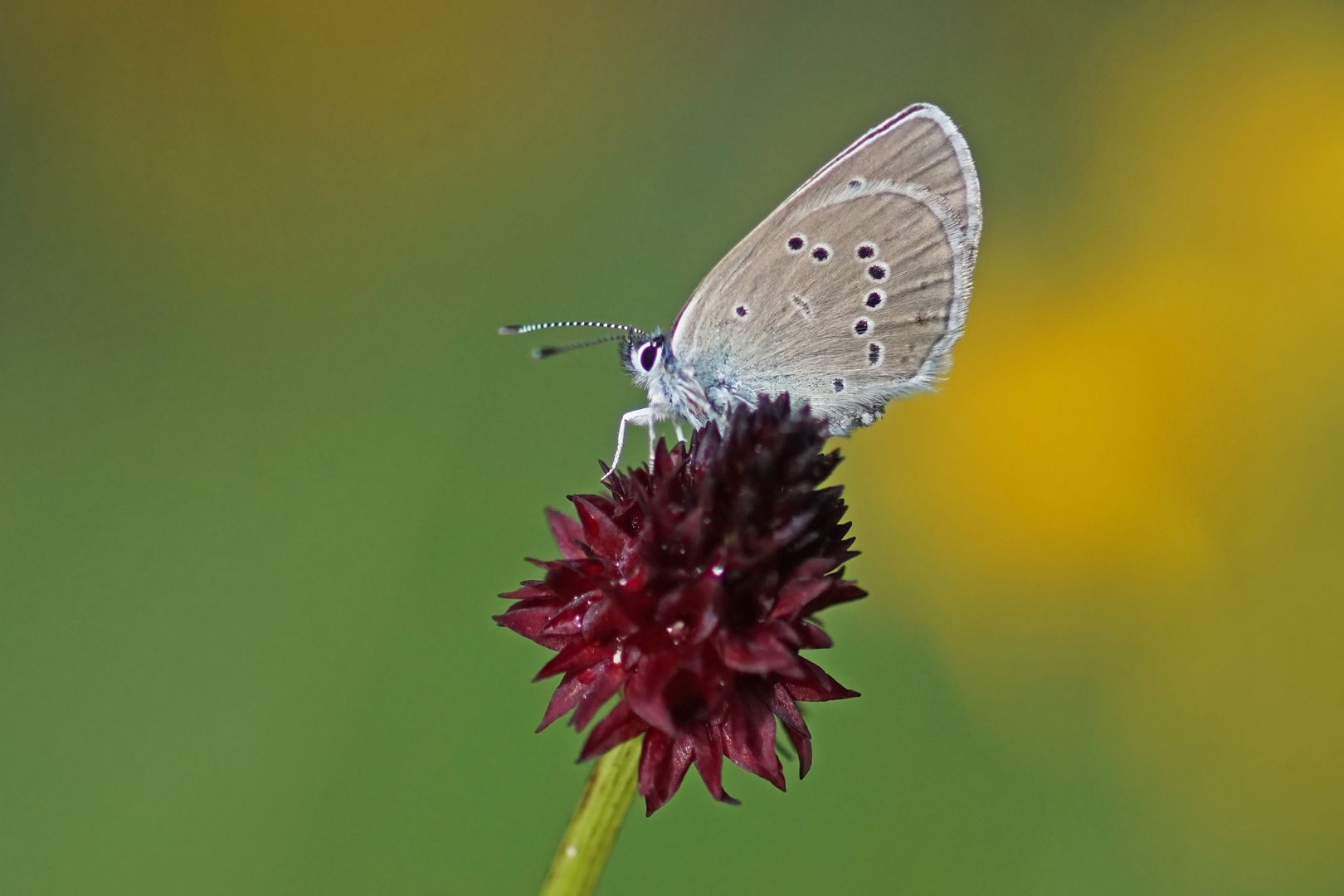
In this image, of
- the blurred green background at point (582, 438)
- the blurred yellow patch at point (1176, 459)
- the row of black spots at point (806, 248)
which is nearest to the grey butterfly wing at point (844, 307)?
the row of black spots at point (806, 248)

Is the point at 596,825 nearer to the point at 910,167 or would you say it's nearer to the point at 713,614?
the point at 713,614

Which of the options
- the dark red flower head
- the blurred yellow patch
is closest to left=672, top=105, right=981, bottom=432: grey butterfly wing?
the dark red flower head

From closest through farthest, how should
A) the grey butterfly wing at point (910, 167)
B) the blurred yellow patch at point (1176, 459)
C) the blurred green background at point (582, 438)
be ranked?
the grey butterfly wing at point (910, 167) < the blurred green background at point (582, 438) < the blurred yellow patch at point (1176, 459)

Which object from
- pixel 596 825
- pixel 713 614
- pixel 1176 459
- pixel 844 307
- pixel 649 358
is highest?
pixel 1176 459

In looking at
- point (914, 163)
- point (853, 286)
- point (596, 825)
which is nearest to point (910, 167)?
point (914, 163)

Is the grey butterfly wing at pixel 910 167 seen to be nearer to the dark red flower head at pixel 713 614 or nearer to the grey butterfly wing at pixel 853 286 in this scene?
the grey butterfly wing at pixel 853 286

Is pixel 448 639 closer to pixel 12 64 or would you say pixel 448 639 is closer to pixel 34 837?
pixel 34 837

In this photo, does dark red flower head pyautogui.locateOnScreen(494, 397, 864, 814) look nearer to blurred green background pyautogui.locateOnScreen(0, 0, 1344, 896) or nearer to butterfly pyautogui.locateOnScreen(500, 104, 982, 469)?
butterfly pyautogui.locateOnScreen(500, 104, 982, 469)
